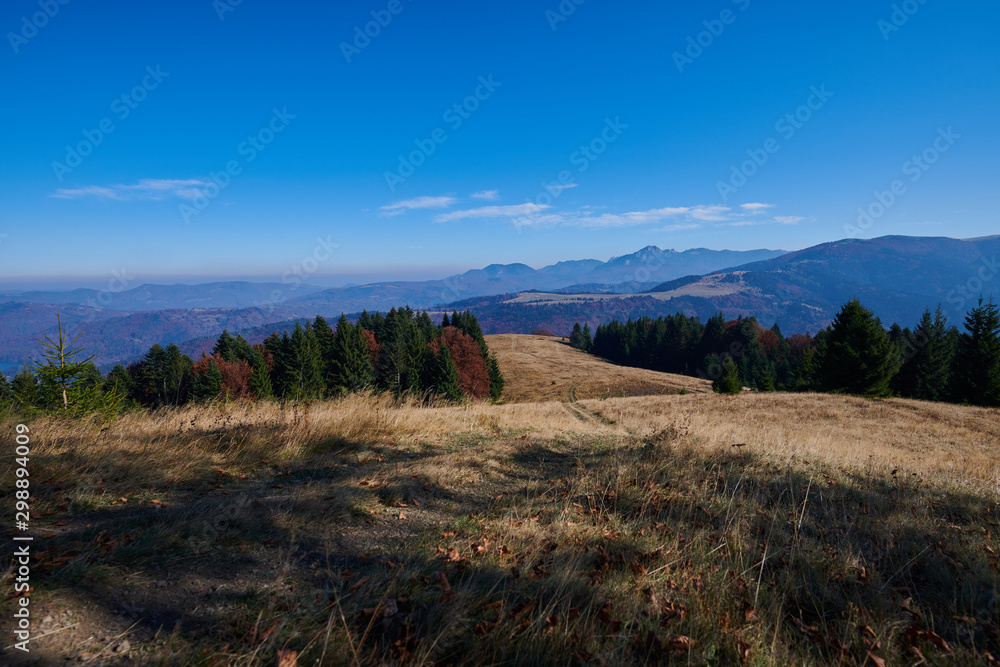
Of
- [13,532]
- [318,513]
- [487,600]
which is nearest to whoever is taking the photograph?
[487,600]

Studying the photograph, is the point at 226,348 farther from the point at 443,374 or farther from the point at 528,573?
the point at 528,573

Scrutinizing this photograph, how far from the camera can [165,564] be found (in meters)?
2.95

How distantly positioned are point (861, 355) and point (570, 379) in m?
29.1

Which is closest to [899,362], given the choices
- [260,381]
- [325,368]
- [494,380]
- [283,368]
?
[494,380]

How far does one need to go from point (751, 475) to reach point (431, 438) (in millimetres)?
5321

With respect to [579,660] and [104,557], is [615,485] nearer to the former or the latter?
[579,660]

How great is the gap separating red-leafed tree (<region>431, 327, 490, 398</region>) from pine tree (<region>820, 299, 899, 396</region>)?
3297 cm

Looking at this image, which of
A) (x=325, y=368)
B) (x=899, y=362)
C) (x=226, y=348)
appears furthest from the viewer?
(x=226, y=348)

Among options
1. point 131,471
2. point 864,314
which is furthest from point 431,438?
point 864,314

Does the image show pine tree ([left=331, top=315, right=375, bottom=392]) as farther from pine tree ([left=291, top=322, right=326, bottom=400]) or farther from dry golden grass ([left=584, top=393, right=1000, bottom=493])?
dry golden grass ([left=584, top=393, right=1000, bottom=493])

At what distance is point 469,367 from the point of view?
4794 centimetres

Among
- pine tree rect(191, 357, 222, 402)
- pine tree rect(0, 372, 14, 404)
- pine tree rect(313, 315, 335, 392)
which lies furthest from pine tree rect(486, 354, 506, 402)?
pine tree rect(0, 372, 14, 404)

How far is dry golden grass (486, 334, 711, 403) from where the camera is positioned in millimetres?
44188

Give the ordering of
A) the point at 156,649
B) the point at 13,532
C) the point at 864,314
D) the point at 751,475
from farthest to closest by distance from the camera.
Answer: the point at 864,314
the point at 751,475
the point at 13,532
the point at 156,649
